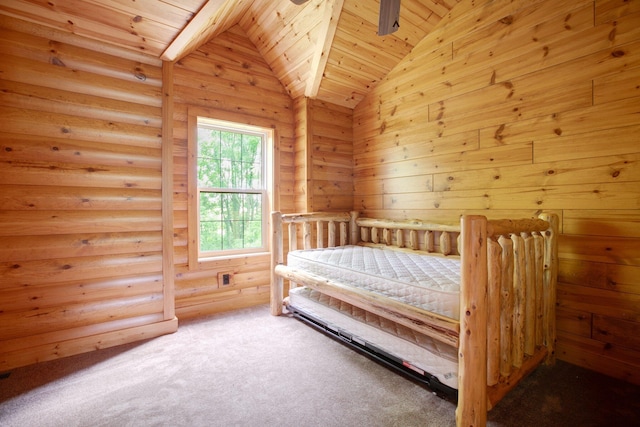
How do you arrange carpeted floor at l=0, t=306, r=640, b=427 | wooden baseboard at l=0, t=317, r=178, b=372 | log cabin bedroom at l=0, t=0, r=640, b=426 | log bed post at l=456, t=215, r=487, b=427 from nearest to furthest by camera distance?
log bed post at l=456, t=215, r=487, b=427 < carpeted floor at l=0, t=306, r=640, b=427 < log cabin bedroom at l=0, t=0, r=640, b=426 < wooden baseboard at l=0, t=317, r=178, b=372

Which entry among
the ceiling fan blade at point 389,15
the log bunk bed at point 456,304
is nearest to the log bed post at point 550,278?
the log bunk bed at point 456,304

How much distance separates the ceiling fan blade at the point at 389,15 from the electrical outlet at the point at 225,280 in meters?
2.45

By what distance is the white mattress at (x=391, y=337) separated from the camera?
151cm

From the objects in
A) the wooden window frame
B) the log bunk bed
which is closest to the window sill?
the wooden window frame

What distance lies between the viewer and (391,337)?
5.83 ft

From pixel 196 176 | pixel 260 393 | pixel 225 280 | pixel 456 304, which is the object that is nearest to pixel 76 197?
pixel 196 176

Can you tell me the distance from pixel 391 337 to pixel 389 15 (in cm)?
181

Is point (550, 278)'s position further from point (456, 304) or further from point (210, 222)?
point (210, 222)

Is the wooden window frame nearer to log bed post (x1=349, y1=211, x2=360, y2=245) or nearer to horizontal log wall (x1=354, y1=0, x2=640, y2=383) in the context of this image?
log bed post (x1=349, y1=211, x2=360, y2=245)

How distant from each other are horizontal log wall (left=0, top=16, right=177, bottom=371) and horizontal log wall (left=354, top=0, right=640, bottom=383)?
7.79 ft

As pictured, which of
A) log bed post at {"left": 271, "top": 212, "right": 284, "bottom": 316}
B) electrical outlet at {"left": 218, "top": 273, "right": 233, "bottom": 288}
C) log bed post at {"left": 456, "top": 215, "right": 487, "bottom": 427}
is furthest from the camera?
electrical outlet at {"left": 218, "top": 273, "right": 233, "bottom": 288}

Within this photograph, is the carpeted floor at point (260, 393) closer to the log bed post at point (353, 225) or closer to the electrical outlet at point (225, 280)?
the electrical outlet at point (225, 280)

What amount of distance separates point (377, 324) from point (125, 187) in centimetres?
211

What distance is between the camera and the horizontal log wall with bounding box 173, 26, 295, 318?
105 inches
